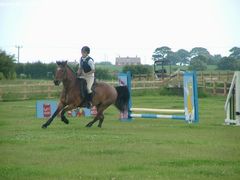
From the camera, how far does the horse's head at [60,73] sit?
15727mm

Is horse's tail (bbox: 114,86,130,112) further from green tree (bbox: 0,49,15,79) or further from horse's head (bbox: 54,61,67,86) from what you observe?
green tree (bbox: 0,49,15,79)

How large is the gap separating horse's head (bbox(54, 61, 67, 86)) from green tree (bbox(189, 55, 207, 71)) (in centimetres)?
4032

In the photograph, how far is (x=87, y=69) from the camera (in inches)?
640

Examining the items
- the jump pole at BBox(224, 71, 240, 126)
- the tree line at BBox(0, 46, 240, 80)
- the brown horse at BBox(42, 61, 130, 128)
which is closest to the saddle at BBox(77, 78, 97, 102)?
the brown horse at BBox(42, 61, 130, 128)

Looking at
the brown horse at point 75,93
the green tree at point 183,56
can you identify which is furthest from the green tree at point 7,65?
the brown horse at point 75,93

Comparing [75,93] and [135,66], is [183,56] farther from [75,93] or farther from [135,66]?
[75,93]

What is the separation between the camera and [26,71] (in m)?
65.1

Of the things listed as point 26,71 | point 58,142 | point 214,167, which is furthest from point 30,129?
point 26,71

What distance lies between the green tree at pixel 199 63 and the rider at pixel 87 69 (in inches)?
1562

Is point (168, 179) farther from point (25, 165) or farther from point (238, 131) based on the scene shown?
point (238, 131)

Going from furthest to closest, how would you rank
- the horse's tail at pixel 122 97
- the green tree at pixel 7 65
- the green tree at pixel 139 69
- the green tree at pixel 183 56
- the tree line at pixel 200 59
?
the green tree at pixel 183 56 → the green tree at pixel 139 69 → the green tree at pixel 7 65 → the tree line at pixel 200 59 → the horse's tail at pixel 122 97

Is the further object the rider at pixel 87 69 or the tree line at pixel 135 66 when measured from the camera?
the tree line at pixel 135 66

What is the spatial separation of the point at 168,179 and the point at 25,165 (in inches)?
88.8

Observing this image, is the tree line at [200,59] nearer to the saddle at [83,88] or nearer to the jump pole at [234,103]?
the jump pole at [234,103]
